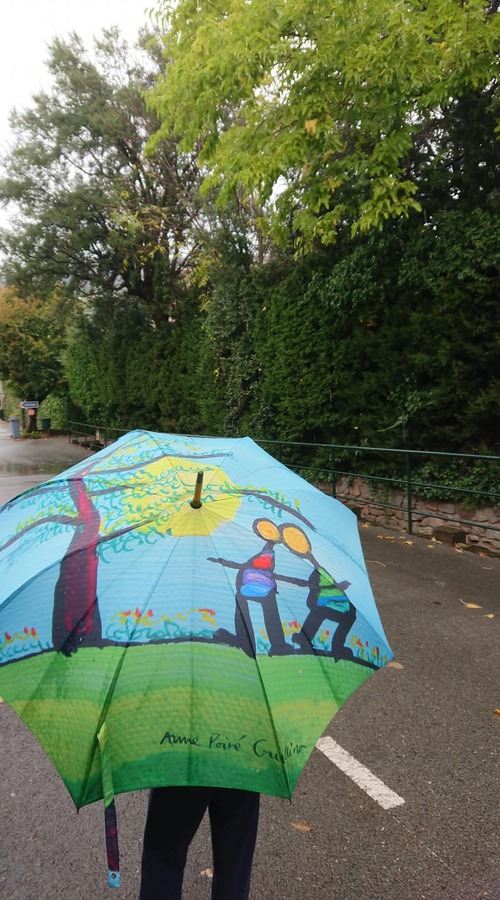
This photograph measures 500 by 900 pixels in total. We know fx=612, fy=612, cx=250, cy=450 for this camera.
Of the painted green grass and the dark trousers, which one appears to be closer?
the painted green grass

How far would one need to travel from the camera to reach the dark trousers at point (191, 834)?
1614 mm

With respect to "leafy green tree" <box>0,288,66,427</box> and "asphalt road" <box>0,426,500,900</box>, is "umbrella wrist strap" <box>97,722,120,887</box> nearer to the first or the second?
"asphalt road" <box>0,426,500,900</box>

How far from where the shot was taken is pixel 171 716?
1280 millimetres

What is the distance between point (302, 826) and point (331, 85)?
6.77 meters

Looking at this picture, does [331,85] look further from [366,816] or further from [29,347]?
[29,347]

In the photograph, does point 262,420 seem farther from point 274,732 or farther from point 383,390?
point 274,732

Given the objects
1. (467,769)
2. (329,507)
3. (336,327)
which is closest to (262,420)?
(336,327)

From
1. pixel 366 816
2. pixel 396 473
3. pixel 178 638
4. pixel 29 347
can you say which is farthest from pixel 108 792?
pixel 29 347

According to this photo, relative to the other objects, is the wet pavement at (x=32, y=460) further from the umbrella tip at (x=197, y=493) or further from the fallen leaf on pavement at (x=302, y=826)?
the umbrella tip at (x=197, y=493)

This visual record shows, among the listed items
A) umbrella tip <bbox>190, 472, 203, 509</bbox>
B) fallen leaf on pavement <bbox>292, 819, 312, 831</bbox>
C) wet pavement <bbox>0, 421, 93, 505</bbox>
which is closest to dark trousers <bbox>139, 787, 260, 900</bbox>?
umbrella tip <bbox>190, 472, 203, 509</bbox>

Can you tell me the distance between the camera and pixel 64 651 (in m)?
1.33

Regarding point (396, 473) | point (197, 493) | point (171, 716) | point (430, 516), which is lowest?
point (430, 516)

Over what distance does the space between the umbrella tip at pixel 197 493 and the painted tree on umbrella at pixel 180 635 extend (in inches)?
0.6

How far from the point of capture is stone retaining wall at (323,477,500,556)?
774 centimetres
